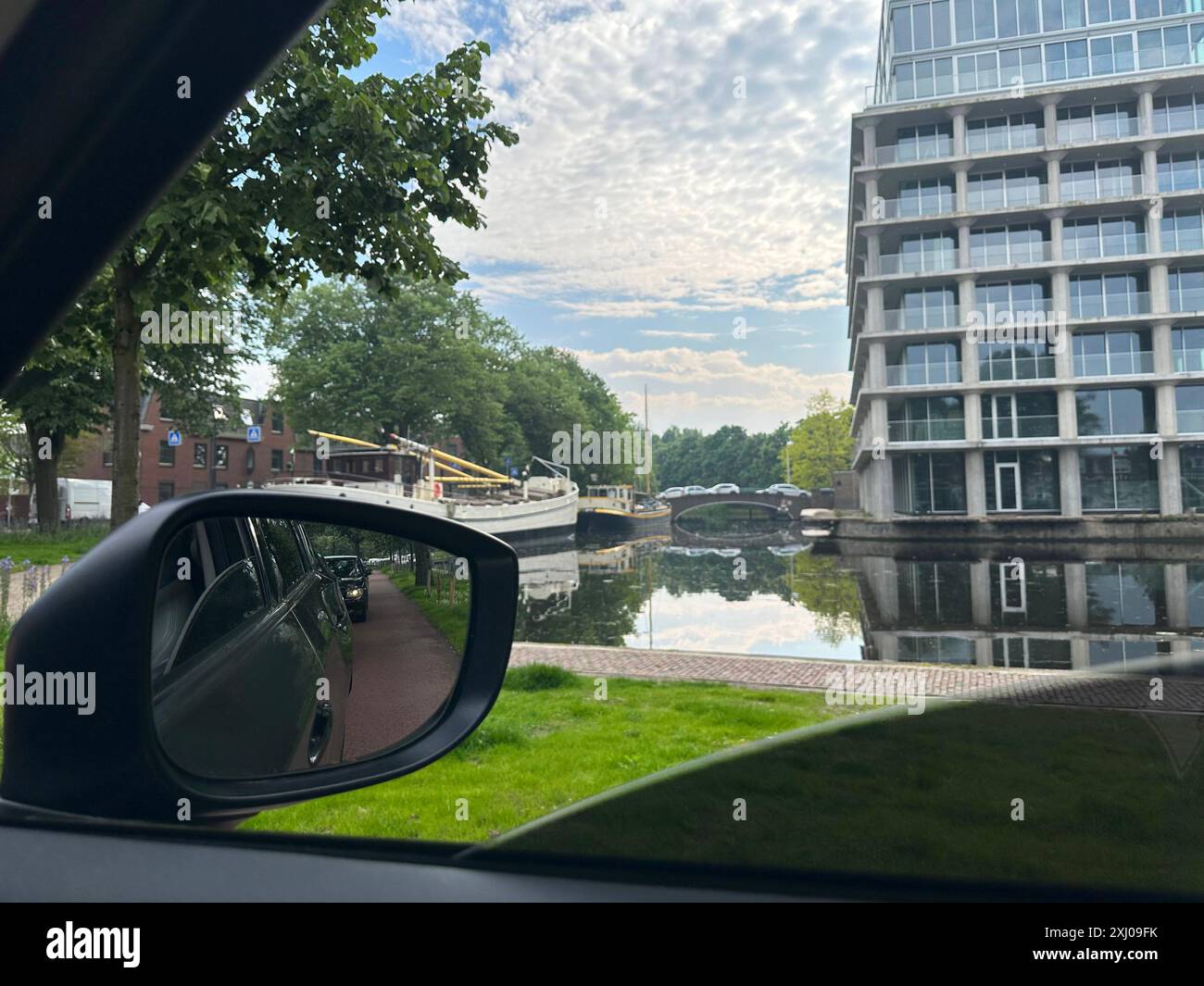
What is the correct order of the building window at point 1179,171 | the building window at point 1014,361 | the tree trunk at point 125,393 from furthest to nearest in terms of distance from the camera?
the building window at point 1014,361 < the building window at point 1179,171 < the tree trunk at point 125,393

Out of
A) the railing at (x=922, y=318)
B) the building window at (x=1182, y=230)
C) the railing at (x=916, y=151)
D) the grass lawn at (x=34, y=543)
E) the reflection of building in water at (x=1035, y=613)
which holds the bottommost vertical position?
the reflection of building in water at (x=1035, y=613)

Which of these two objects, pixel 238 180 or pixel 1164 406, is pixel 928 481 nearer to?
pixel 1164 406

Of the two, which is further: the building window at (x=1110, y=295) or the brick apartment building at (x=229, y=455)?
the building window at (x=1110, y=295)

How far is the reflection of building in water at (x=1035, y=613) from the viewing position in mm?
9414

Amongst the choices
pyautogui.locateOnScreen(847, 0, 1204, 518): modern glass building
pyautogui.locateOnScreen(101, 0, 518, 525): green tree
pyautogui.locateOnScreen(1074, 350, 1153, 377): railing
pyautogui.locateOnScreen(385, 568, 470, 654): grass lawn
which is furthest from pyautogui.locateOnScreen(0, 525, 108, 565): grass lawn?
pyautogui.locateOnScreen(1074, 350, 1153, 377): railing

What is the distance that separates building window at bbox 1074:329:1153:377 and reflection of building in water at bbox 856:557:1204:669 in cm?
1127

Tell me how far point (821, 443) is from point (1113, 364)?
27790 millimetres

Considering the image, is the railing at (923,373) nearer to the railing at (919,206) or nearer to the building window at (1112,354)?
the building window at (1112,354)

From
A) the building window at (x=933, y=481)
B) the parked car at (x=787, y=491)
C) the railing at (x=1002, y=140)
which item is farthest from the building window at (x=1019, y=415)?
the parked car at (x=787, y=491)

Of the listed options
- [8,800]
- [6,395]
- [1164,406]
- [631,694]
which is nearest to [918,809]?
[8,800]

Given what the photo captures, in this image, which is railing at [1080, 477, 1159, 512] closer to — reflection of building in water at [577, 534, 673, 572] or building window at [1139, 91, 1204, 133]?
building window at [1139, 91, 1204, 133]

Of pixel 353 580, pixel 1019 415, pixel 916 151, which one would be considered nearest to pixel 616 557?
pixel 1019 415

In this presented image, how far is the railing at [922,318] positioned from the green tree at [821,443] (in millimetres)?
21853

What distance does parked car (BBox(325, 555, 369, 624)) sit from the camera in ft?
4.25
